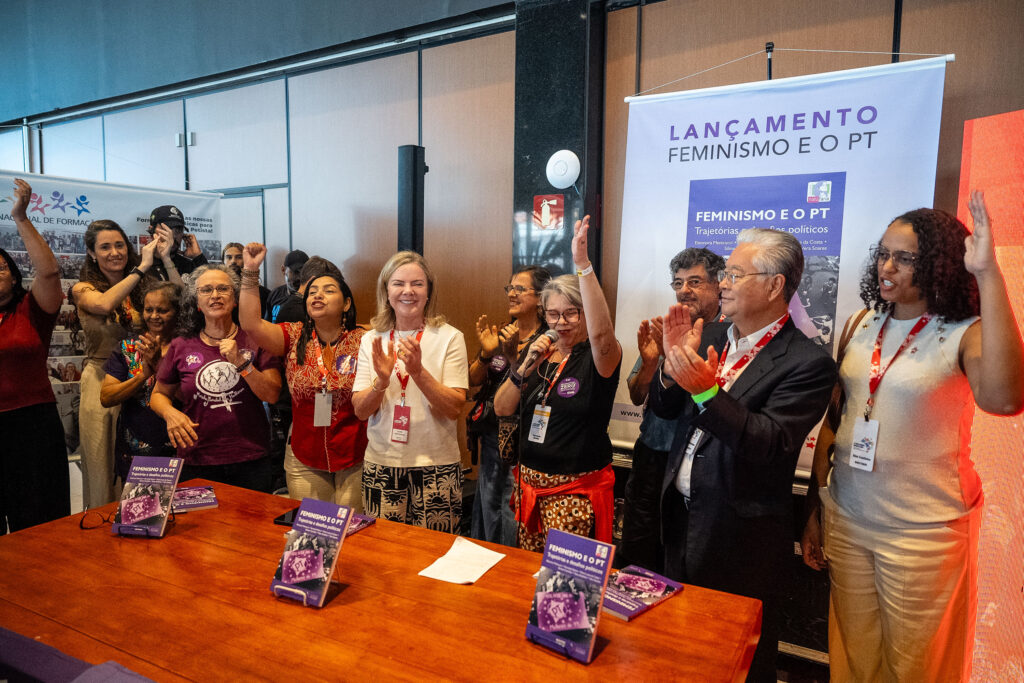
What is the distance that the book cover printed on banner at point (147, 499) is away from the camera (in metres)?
1.76

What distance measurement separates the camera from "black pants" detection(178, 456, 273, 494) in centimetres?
257

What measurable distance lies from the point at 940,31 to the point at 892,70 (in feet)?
1.54

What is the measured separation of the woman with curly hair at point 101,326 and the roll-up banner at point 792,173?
2.58m

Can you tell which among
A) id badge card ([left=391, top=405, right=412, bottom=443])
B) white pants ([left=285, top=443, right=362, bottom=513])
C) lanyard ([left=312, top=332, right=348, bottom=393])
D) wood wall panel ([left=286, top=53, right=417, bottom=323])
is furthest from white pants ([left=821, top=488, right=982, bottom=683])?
wood wall panel ([left=286, top=53, right=417, bottom=323])

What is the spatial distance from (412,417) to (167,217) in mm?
2997

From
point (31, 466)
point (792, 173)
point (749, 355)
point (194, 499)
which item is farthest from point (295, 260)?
point (749, 355)

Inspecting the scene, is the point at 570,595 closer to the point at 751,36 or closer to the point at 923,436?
the point at 923,436

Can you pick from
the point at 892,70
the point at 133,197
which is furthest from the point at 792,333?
the point at 133,197

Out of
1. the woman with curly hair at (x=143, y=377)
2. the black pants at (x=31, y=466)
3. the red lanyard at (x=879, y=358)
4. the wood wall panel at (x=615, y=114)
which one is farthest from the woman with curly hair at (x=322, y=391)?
the red lanyard at (x=879, y=358)

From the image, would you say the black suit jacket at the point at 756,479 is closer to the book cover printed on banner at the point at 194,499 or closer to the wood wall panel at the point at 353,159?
the book cover printed on banner at the point at 194,499

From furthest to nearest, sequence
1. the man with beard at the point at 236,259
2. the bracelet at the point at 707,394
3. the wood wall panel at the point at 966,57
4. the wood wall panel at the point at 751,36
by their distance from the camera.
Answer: the man with beard at the point at 236,259 < the wood wall panel at the point at 751,36 < the wood wall panel at the point at 966,57 < the bracelet at the point at 707,394

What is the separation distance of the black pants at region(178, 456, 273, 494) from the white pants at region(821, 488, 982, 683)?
2.11 meters

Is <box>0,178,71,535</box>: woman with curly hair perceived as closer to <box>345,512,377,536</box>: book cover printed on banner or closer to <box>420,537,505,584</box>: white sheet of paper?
<box>345,512,377,536</box>: book cover printed on banner

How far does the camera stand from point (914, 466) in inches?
68.8
